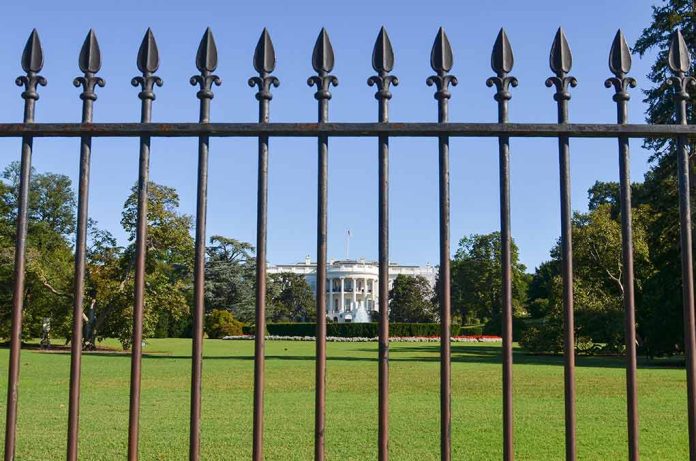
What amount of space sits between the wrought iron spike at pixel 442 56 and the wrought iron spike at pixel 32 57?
1.76 m

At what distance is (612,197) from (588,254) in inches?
1119

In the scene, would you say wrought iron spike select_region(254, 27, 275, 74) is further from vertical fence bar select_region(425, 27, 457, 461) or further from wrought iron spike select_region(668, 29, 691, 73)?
wrought iron spike select_region(668, 29, 691, 73)

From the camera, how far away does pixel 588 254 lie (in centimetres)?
2933

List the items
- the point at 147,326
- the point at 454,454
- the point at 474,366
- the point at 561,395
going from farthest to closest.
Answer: the point at 147,326 < the point at 474,366 < the point at 561,395 < the point at 454,454

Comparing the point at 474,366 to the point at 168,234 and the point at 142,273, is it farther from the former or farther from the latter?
the point at 142,273

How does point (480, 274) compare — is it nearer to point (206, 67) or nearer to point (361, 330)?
point (361, 330)

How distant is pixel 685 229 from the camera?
3.20 metres

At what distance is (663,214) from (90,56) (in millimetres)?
22986

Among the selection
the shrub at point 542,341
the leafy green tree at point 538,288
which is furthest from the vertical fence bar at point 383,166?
the leafy green tree at point 538,288

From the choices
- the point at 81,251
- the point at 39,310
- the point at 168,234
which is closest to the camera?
the point at 81,251

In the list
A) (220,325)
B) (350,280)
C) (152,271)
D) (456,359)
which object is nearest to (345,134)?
(456,359)

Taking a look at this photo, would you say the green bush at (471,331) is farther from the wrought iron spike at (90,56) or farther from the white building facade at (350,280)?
the wrought iron spike at (90,56)

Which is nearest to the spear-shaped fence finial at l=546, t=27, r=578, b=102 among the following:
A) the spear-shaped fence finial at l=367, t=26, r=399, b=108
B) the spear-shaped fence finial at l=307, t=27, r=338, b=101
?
the spear-shaped fence finial at l=367, t=26, r=399, b=108

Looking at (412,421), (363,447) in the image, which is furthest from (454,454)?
(412,421)
